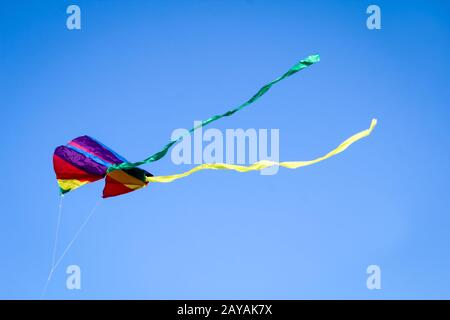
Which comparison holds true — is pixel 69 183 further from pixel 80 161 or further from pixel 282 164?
pixel 282 164

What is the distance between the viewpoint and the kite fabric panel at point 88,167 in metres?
14.7

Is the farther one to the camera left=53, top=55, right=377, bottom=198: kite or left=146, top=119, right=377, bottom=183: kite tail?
left=53, top=55, right=377, bottom=198: kite

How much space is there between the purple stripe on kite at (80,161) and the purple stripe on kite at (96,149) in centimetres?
17

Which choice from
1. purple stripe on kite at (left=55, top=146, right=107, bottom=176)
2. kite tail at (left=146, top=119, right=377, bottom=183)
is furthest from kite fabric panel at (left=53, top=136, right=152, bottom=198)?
kite tail at (left=146, top=119, right=377, bottom=183)

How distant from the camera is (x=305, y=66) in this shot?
12.2 m

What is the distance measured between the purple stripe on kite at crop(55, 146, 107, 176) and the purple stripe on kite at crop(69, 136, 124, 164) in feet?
0.55

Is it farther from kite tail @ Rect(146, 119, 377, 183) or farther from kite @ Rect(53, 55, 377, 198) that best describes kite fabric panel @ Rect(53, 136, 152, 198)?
kite tail @ Rect(146, 119, 377, 183)

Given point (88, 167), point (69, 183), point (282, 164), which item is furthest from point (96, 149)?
point (282, 164)

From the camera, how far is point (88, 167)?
14.8 m

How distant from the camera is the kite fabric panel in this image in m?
14.7
